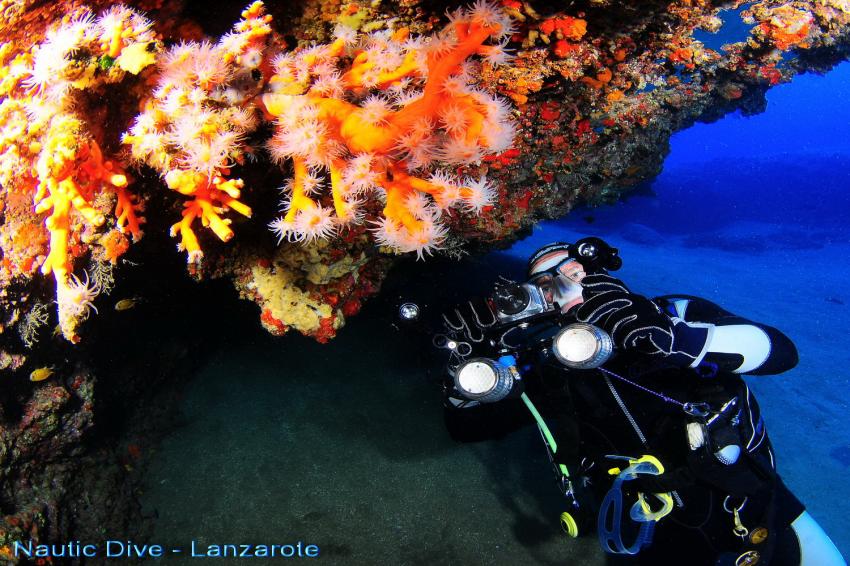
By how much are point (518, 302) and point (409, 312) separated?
0.72 m

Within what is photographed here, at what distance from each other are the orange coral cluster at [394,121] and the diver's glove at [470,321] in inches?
45.9

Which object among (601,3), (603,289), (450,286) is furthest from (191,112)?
(450,286)

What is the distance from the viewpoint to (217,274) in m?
3.10

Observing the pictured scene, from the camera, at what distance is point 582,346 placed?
240 cm

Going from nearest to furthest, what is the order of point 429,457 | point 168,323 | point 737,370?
point 737,370
point 429,457
point 168,323

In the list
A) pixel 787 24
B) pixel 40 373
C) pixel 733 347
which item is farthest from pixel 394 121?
pixel 787 24

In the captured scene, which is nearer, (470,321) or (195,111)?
(195,111)

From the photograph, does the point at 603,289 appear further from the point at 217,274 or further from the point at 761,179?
the point at 761,179

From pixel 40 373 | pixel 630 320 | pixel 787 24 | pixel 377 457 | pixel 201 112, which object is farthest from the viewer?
pixel 787 24

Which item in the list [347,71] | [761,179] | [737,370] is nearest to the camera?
[347,71]

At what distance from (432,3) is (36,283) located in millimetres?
2815

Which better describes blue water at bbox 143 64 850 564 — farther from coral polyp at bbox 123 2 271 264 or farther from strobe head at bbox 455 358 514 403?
coral polyp at bbox 123 2 271 264

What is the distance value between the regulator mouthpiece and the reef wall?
516mm

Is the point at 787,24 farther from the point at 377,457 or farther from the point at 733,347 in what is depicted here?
the point at 377,457
